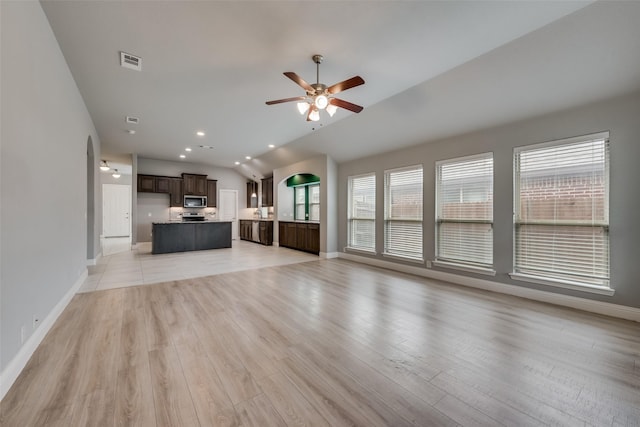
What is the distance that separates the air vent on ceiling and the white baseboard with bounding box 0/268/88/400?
3.00m

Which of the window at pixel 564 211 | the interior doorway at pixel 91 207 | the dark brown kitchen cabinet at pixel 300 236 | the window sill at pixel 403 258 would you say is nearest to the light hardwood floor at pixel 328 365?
the window at pixel 564 211

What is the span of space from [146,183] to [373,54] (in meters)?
9.12

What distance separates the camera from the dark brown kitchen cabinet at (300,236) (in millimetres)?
7376

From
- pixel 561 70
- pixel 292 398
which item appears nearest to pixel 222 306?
pixel 292 398

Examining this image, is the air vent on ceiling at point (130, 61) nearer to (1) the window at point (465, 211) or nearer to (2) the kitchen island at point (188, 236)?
(1) the window at point (465, 211)

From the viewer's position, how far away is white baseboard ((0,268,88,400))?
5.59 feet

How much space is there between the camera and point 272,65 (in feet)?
10.5

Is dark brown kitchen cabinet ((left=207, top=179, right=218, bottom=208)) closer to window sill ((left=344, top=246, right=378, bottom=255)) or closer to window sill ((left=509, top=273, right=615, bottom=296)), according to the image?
window sill ((left=344, top=246, right=378, bottom=255))

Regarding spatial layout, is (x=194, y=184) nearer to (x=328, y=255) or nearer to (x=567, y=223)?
(x=328, y=255)

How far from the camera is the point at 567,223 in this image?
3.37 m

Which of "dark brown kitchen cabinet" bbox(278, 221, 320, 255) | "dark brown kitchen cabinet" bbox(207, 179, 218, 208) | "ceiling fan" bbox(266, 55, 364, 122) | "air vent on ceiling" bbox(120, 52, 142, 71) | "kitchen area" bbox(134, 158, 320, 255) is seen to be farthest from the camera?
"dark brown kitchen cabinet" bbox(207, 179, 218, 208)

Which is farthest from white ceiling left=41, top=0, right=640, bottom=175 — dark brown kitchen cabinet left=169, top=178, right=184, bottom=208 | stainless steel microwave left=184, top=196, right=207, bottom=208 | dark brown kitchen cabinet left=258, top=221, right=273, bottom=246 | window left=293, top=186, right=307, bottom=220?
stainless steel microwave left=184, top=196, right=207, bottom=208

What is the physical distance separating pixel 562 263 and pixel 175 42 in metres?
5.53

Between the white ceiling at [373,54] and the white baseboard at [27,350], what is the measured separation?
9.82 feet
